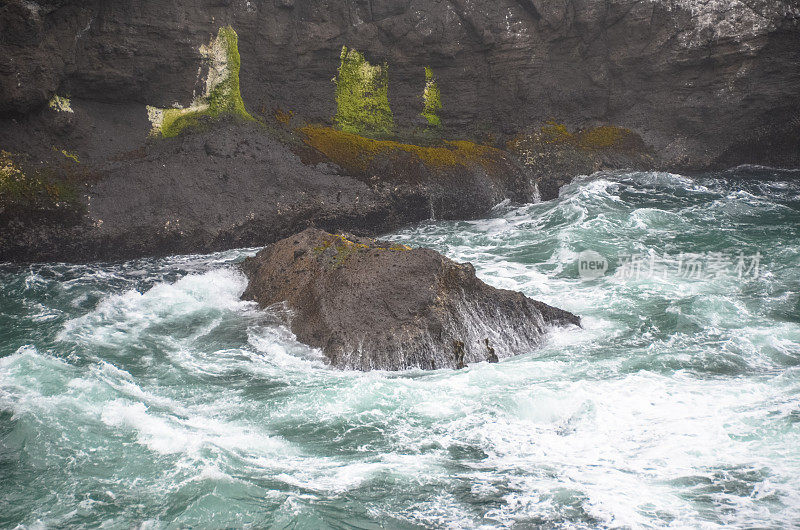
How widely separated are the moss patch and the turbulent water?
4.19 m

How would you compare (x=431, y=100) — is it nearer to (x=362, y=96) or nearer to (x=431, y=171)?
(x=362, y=96)

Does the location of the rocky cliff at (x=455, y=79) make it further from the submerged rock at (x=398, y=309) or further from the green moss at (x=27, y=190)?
the submerged rock at (x=398, y=309)

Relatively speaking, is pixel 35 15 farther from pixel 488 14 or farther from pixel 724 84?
pixel 724 84

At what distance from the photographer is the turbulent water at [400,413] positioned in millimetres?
5414

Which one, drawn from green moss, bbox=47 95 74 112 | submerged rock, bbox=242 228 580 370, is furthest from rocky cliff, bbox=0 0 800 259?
submerged rock, bbox=242 228 580 370

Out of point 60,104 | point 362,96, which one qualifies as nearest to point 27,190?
point 60,104

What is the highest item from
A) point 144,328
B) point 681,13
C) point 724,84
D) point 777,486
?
point 681,13

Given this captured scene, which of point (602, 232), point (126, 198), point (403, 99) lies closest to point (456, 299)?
point (602, 232)

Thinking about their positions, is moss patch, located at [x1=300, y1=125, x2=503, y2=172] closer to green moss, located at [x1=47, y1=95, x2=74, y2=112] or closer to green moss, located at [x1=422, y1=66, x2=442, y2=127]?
green moss, located at [x1=422, y1=66, x2=442, y2=127]

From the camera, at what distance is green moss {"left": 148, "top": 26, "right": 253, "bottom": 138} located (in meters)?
13.9

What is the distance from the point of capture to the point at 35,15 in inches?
472

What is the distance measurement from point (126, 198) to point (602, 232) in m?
8.38

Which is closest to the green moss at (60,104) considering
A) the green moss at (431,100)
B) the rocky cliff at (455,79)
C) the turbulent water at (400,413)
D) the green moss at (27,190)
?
the rocky cliff at (455,79)

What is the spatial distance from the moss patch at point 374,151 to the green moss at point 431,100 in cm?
97
